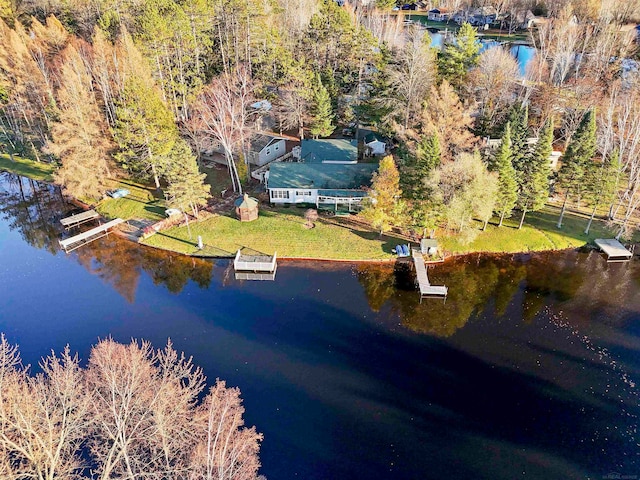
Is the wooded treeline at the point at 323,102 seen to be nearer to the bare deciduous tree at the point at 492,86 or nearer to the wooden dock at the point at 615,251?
the bare deciduous tree at the point at 492,86

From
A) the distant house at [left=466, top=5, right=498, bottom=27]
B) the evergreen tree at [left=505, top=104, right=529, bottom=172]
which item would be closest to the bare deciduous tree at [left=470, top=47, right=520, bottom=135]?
the evergreen tree at [left=505, top=104, right=529, bottom=172]

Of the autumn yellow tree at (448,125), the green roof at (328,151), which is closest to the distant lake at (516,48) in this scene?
the green roof at (328,151)

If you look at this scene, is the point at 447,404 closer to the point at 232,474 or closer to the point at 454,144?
the point at 232,474

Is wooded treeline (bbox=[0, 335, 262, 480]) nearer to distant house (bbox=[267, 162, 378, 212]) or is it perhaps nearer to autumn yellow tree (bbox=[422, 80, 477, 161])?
distant house (bbox=[267, 162, 378, 212])

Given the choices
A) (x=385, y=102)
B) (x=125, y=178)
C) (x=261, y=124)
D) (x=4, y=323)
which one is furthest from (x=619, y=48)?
(x=4, y=323)

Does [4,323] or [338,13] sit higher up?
[338,13]

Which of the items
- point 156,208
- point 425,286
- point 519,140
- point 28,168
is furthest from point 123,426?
point 28,168

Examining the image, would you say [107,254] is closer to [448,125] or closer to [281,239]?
[281,239]
